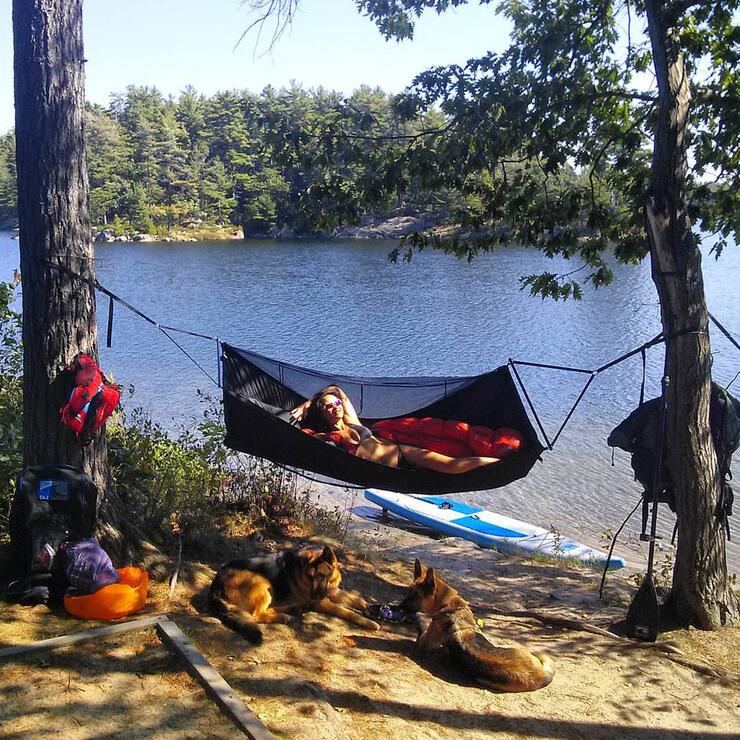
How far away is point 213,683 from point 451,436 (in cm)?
233

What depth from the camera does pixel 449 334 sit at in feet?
42.9

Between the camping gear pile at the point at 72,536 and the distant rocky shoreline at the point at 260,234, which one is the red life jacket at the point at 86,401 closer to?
the camping gear pile at the point at 72,536

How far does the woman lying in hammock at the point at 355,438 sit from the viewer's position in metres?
3.77

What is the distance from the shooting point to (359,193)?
4.45m

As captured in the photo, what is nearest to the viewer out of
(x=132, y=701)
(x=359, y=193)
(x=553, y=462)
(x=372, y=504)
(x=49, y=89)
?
(x=132, y=701)

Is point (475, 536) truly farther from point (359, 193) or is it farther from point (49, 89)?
point (49, 89)

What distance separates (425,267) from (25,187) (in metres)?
20.3

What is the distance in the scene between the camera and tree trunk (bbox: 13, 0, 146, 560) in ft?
8.87

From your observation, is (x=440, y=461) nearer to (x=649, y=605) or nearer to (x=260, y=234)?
(x=649, y=605)

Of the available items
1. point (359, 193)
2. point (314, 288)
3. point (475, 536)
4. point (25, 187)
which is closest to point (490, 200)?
point (359, 193)

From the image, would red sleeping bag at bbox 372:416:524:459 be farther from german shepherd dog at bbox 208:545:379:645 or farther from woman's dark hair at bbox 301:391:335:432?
german shepherd dog at bbox 208:545:379:645

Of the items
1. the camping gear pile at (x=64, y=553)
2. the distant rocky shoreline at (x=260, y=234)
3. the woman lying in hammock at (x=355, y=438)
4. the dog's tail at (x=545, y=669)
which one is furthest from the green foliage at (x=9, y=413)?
→ the distant rocky shoreline at (x=260, y=234)

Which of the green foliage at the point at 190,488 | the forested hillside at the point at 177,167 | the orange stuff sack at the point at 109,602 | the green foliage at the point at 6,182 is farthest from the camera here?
the green foliage at the point at 6,182

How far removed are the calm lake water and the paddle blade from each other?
2.56 m
